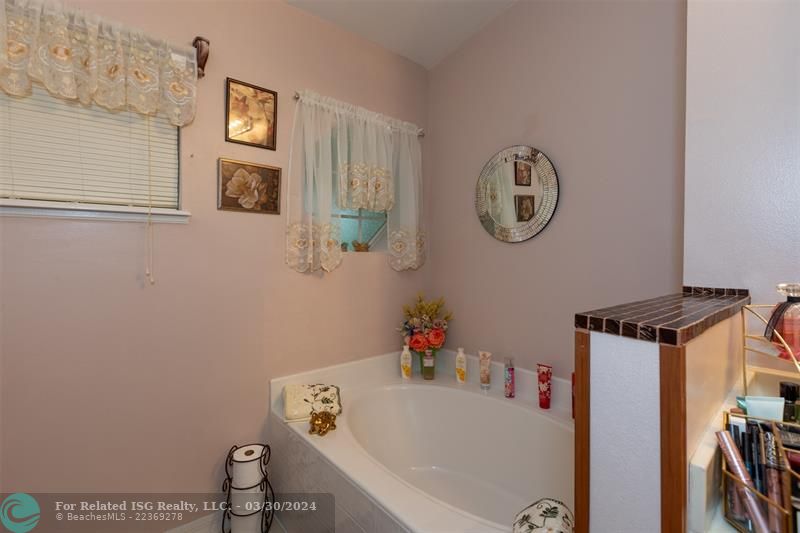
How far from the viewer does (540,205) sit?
72.9 inches

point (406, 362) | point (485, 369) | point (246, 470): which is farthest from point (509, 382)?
point (246, 470)

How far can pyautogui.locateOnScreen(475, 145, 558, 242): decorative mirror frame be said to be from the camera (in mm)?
1809

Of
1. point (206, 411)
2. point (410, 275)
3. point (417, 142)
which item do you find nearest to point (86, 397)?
point (206, 411)

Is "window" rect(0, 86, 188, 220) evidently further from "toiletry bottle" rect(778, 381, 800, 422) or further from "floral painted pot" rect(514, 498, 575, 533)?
"toiletry bottle" rect(778, 381, 800, 422)

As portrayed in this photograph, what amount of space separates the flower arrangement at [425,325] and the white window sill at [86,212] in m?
1.35

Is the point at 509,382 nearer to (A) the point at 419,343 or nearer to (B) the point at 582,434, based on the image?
(A) the point at 419,343

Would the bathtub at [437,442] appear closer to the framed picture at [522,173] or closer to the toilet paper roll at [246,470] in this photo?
the toilet paper roll at [246,470]

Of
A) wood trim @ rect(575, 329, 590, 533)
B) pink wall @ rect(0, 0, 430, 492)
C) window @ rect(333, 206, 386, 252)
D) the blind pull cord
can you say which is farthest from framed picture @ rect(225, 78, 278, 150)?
wood trim @ rect(575, 329, 590, 533)

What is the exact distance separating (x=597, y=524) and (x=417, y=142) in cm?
216

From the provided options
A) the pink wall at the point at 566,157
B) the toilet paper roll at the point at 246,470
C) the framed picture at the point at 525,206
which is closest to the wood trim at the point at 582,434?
the pink wall at the point at 566,157

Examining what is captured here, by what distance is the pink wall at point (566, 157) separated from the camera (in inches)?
58.2

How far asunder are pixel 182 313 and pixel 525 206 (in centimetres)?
173

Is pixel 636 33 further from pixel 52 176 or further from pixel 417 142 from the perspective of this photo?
pixel 52 176

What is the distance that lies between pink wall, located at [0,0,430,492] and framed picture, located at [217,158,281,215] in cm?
5
